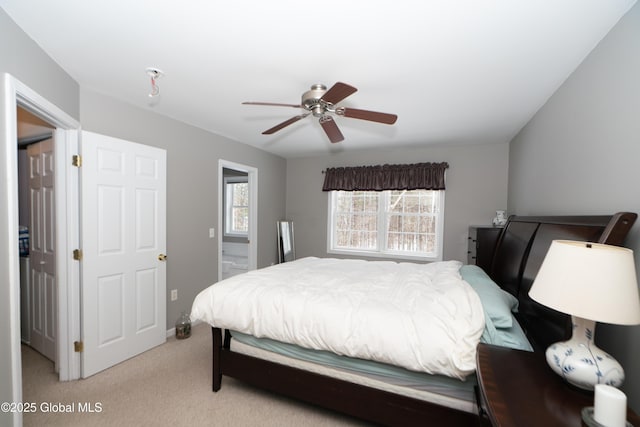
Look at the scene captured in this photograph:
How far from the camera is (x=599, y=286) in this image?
928mm

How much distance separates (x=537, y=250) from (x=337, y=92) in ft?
5.86

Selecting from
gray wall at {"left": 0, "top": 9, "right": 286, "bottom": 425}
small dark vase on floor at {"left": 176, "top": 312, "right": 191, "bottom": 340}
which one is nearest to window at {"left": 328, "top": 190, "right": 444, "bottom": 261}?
gray wall at {"left": 0, "top": 9, "right": 286, "bottom": 425}

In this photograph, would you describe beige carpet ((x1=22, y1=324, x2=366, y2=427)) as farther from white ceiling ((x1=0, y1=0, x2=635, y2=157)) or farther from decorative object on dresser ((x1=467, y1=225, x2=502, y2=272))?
white ceiling ((x1=0, y1=0, x2=635, y2=157))

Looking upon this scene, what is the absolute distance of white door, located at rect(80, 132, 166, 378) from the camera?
2.30 metres

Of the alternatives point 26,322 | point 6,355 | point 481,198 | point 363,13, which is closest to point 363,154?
point 481,198

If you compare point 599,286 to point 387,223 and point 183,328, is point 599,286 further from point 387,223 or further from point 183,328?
point 387,223

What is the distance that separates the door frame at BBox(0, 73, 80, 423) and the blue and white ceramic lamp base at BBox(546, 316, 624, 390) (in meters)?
2.63

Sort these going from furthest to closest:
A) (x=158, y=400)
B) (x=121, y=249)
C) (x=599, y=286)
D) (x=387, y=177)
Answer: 1. (x=387, y=177)
2. (x=121, y=249)
3. (x=158, y=400)
4. (x=599, y=286)

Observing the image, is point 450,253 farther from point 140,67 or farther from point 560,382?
point 140,67

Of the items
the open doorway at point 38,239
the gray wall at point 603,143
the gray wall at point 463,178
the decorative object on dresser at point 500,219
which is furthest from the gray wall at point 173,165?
the decorative object on dresser at point 500,219

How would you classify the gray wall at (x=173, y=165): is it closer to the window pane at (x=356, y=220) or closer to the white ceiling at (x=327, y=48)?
the white ceiling at (x=327, y=48)

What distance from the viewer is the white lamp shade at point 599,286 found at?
912 millimetres

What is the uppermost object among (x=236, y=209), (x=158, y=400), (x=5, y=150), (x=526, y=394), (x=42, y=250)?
(x=5, y=150)

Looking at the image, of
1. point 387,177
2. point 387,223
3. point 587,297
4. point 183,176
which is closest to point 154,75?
point 183,176
